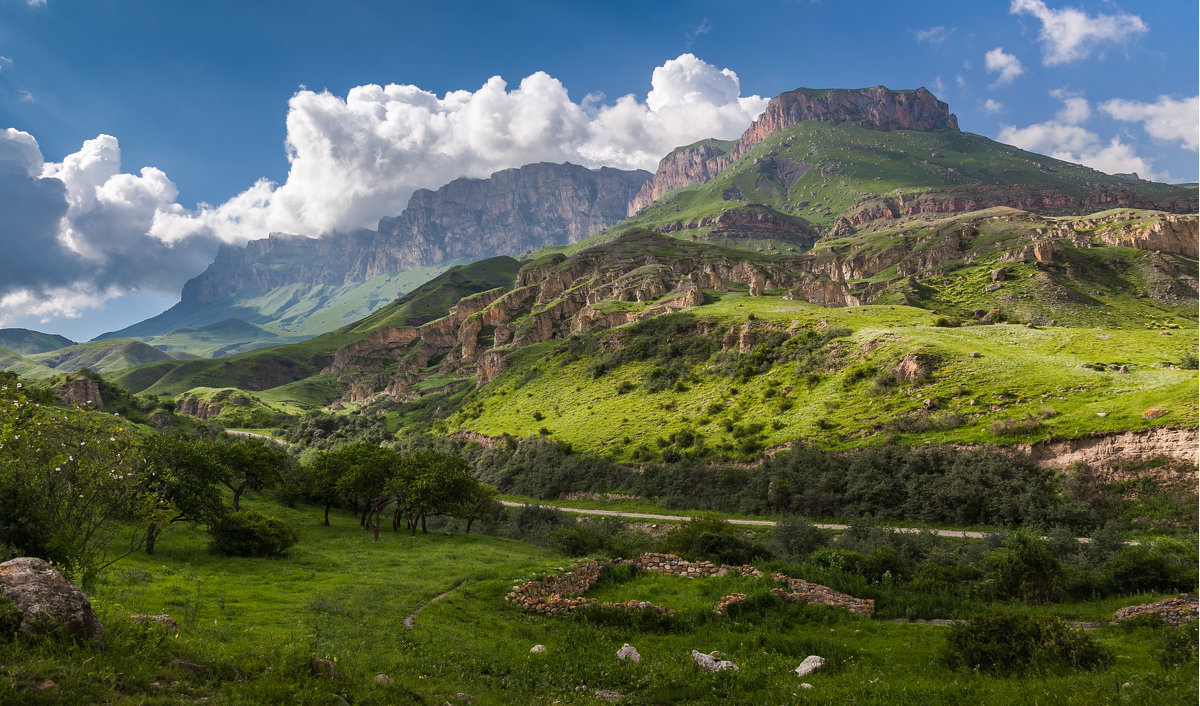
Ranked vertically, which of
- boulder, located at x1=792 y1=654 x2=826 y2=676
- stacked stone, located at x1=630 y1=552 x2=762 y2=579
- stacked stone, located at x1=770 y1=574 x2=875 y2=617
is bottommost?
stacked stone, located at x1=630 y1=552 x2=762 y2=579

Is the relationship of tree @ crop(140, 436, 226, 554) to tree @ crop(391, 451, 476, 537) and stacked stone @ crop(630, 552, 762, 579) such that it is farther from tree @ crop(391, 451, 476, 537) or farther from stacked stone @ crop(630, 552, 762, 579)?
stacked stone @ crop(630, 552, 762, 579)

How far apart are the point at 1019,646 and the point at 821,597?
274 inches

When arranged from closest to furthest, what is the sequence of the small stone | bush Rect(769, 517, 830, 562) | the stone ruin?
1. the small stone
2. the stone ruin
3. bush Rect(769, 517, 830, 562)

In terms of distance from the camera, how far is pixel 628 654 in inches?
555

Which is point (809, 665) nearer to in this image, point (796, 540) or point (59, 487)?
point (796, 540)

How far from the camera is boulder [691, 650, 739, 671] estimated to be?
12836mm

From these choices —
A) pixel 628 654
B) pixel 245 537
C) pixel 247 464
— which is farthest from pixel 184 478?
pixel 628 654

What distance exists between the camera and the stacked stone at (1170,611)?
45.2ft

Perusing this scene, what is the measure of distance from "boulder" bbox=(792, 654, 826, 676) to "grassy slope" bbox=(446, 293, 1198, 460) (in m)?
37.8

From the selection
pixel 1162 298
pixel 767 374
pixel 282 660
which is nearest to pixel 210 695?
pixel 282 660

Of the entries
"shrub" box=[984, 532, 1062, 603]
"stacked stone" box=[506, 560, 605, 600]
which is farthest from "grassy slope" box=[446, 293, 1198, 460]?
"stacked stone" box=[506, 560, 605, 600]

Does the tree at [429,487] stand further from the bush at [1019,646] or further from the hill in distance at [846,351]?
the bush at [1019,646]

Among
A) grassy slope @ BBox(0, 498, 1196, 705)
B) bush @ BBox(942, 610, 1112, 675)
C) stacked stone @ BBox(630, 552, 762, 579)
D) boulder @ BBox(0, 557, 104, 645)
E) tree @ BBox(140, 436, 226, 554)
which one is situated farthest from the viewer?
tree @ BBox(140, 436, 226, 554)

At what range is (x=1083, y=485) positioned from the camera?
34.8 m
